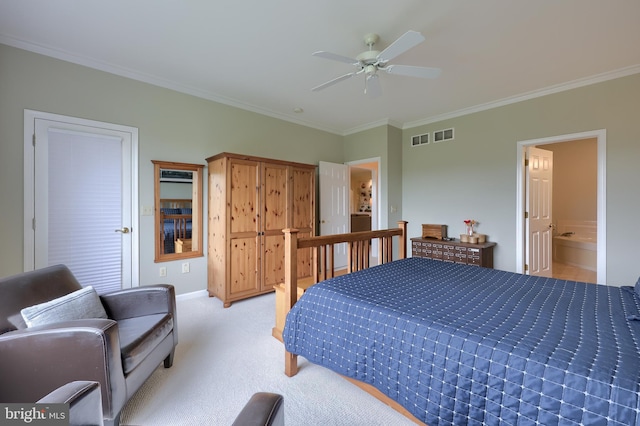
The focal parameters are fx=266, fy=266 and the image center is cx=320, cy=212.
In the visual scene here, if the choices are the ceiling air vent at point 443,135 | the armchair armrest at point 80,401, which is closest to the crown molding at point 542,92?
the ceiling air vent at point 443,135

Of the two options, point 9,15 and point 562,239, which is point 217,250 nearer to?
point 9,15

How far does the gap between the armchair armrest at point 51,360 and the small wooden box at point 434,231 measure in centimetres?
427

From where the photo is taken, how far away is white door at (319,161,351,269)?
15.8ft

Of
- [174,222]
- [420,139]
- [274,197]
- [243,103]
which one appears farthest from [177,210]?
[420,139]

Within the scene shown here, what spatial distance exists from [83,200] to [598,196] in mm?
5861

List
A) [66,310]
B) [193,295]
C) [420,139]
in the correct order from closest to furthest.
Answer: [66,310] < [193,295] < [420,139]

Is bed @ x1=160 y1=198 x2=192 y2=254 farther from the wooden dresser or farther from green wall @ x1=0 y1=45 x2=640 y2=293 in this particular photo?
the wooden dresser

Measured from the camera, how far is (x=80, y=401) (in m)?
0.78

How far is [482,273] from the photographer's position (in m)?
2.24

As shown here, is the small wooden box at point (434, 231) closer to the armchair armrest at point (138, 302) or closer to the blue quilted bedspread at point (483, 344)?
the blue quilted bedspread at point (483, 344)

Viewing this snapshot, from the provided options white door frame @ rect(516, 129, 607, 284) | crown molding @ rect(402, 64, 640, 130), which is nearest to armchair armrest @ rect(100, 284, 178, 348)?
white door frame @ rect(516, 129, 607, 284)

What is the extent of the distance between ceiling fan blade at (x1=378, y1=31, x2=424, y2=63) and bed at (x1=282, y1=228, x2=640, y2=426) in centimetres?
161

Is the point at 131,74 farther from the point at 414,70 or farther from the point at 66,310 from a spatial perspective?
the point at 414,70

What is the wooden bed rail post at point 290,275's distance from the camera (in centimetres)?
193
